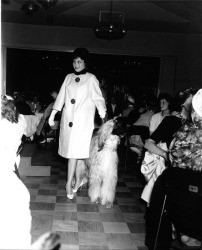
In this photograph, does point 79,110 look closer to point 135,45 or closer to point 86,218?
point 86,218

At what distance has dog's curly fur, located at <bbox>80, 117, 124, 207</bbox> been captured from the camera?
3.34 metres

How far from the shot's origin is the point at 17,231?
1701 millimetres

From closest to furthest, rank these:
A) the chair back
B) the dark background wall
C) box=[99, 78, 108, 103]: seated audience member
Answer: the chair back < box=[99, 78, 108, 103]: seated audience member < the dark background wall

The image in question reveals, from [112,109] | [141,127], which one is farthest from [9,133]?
[112,109]

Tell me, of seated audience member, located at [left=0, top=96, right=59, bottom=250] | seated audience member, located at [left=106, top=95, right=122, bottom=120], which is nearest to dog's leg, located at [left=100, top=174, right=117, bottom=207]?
seated audience member, located at [left=0, top=96, right=59, bottom=250]

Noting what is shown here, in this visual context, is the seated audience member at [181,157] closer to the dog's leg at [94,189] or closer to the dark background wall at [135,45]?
the dog's leg at [94,189]

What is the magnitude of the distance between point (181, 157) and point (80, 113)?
1.80 m

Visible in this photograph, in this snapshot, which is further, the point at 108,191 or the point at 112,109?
the point at 112,109

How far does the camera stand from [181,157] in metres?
1.87

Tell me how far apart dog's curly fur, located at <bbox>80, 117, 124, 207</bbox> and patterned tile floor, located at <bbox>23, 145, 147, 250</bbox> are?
15 cm

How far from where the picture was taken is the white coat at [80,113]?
11.5ft

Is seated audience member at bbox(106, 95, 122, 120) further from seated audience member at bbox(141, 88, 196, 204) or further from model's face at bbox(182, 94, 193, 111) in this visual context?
model's face at bbox(182, 94, 193, 111)

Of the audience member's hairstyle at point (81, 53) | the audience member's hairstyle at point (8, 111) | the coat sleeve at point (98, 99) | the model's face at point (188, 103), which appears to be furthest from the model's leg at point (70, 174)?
the model's face at point (188, 103)

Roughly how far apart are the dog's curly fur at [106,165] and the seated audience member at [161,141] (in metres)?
0.64
